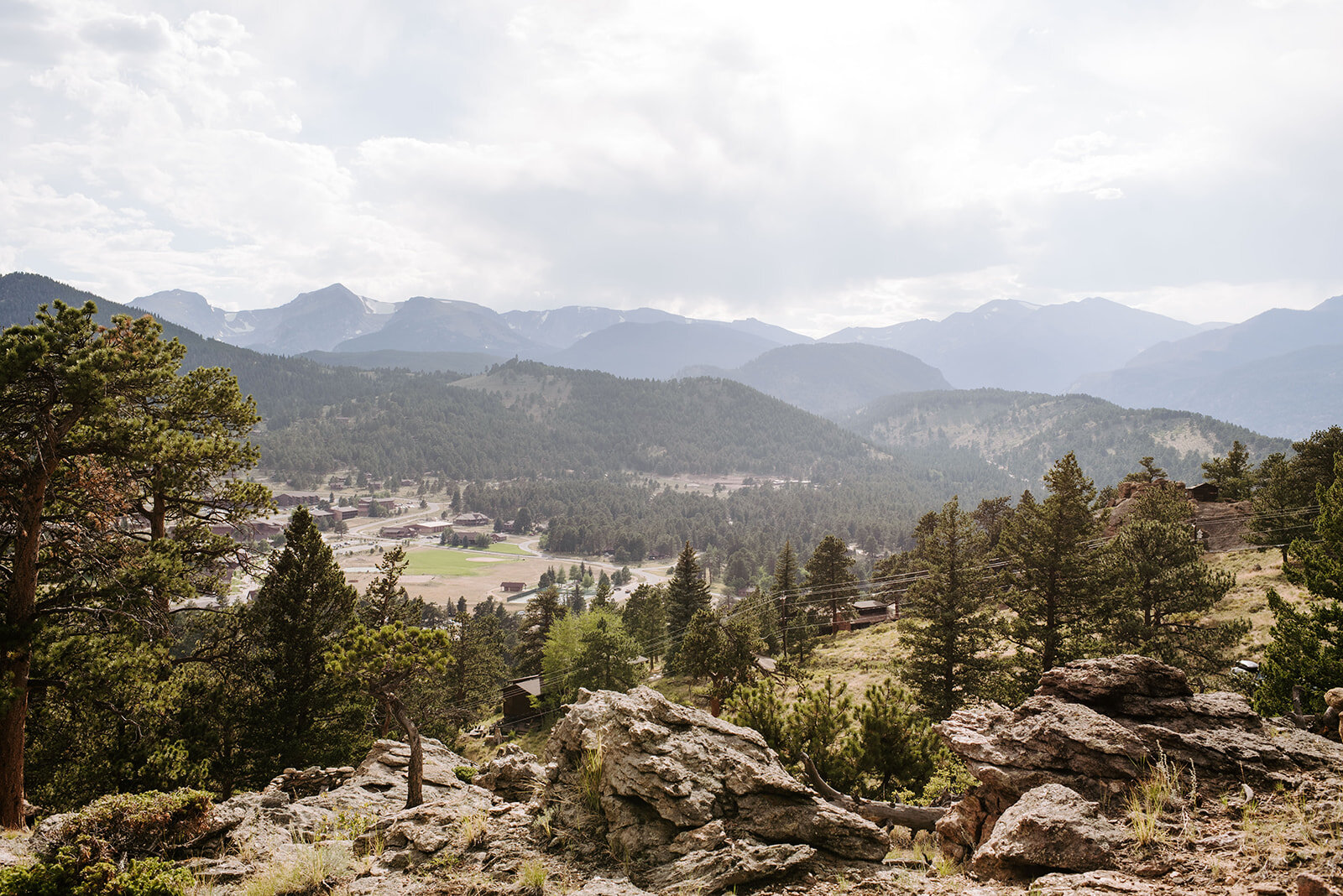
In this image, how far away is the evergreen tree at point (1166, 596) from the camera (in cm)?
2394

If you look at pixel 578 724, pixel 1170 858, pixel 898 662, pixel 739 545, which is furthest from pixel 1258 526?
pixel 739 545

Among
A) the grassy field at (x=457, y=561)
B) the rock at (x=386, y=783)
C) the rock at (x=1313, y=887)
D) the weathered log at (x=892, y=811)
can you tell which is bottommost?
the grassy field at (x=457, y=561)

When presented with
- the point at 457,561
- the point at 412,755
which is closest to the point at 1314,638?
the point at 412,755

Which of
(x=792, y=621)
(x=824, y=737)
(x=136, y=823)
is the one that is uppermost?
(x=136, y=823)

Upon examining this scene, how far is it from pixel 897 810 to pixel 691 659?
20446 millimetres

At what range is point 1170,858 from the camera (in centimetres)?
674

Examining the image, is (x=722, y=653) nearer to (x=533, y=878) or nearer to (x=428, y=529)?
(x=533, y=878)

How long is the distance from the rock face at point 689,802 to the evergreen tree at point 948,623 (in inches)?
771

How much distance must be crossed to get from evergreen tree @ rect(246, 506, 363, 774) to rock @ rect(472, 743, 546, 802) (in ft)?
38.0

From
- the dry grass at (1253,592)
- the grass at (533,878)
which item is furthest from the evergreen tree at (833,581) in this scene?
the grass at (533,878)

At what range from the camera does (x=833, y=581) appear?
2239 inches

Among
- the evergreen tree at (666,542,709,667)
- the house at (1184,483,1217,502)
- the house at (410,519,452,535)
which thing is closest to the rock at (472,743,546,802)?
the evergreen tree at (666,542,709,667)

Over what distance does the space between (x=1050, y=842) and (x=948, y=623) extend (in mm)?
21195

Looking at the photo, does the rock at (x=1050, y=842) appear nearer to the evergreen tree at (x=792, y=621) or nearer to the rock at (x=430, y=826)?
the rock at (x=430, y=826)
